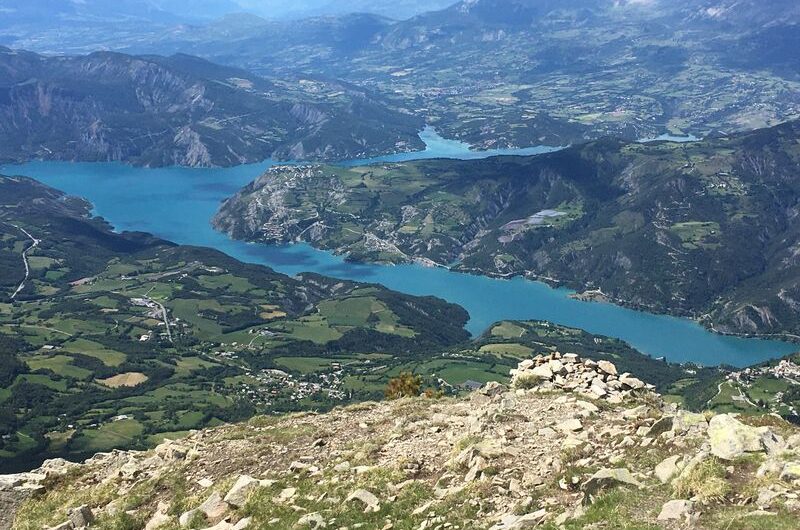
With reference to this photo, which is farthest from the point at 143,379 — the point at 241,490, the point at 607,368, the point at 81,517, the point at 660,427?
the point at 660,427

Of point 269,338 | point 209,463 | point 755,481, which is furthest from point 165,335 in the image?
point 755,481

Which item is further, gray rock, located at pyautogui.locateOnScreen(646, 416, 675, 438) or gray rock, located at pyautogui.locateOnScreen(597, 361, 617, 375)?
gray rock, located at pyautogui.locateOnScreen(597, 361, 617, 375)

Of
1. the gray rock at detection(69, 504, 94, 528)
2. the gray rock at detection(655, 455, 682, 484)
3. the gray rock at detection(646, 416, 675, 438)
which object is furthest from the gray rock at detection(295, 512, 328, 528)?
the gray rock at detection(646, 416, 675, 438)

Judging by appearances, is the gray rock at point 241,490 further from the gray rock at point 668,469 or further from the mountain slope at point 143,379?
the mountain slope at point 143,379

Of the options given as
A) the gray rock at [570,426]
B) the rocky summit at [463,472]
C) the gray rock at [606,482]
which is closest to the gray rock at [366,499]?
the rocky summit at [463,472]

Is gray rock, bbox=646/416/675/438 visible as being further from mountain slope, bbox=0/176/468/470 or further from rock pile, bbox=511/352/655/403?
mountain slope, bbox=0/176/468/470
